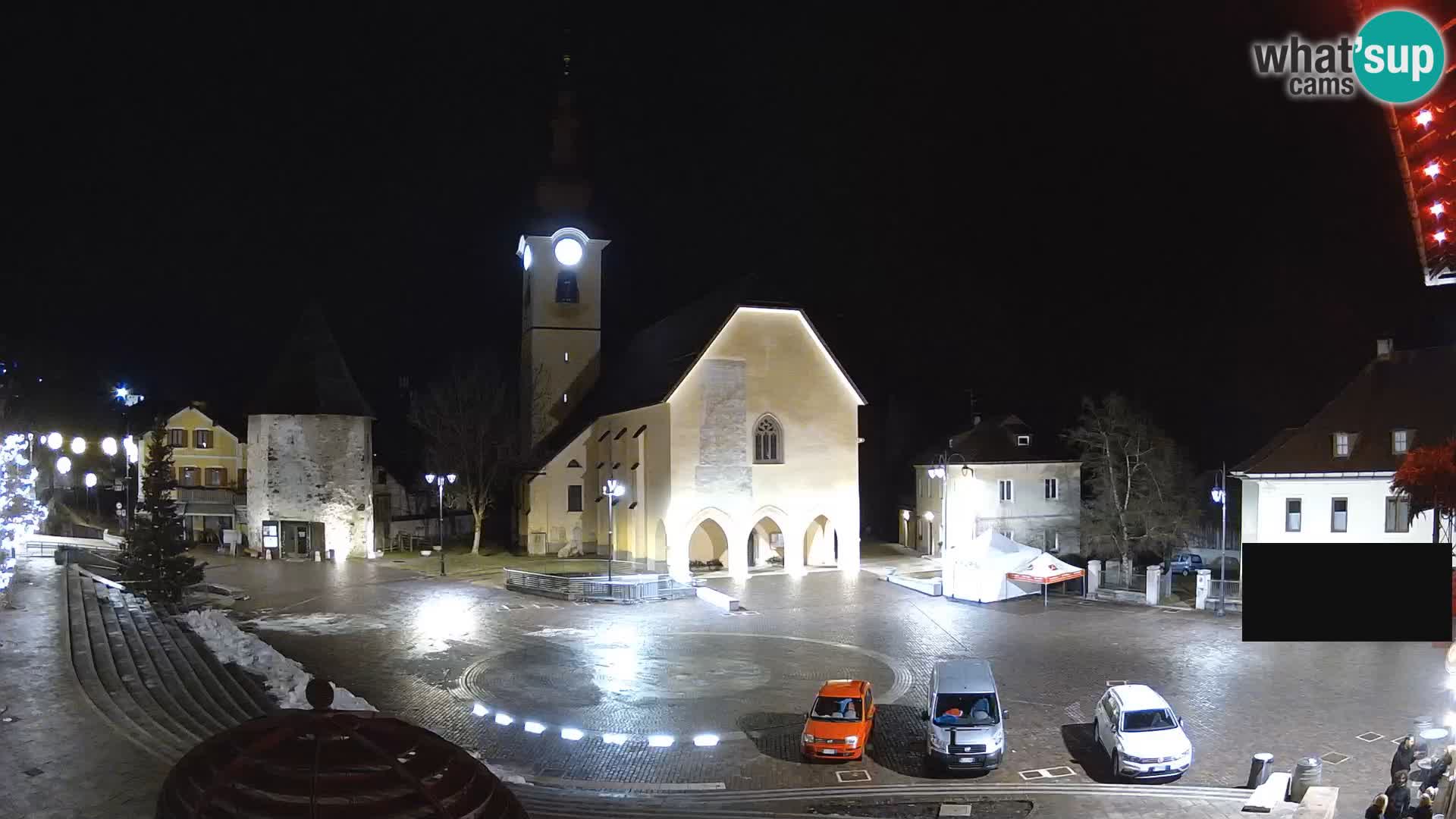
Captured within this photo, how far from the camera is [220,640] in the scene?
20.4 m

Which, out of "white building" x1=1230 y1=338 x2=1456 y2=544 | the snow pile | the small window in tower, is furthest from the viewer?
the small window in tower

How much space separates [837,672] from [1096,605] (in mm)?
11938

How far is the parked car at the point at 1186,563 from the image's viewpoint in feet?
121

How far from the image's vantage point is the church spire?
4669 centimetres

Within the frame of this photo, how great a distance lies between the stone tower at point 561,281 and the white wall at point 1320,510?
29150 millimetres

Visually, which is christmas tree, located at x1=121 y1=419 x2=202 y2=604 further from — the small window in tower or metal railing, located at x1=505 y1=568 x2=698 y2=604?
the small window in tower

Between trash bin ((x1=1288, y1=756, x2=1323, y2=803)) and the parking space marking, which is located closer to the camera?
trash bin ((x1=1288, y1=756, x2=1323, y2=803))

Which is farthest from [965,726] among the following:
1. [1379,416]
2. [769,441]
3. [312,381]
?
[312,381]

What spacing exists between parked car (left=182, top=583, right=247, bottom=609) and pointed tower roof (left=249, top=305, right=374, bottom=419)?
11825 millimetres

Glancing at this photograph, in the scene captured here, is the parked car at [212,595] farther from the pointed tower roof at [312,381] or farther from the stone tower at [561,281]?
the stone tower at [561,281]

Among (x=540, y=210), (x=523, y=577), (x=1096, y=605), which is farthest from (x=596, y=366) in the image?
(x=1096, y=605)

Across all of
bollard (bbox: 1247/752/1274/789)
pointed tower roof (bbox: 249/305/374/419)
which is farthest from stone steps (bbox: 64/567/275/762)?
pointed tower roof (bbox: 249/305/374/419)

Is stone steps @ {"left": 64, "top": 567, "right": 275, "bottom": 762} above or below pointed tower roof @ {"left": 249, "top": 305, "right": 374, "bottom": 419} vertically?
below

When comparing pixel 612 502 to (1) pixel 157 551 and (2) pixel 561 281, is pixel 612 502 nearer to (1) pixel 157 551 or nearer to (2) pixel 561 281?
(2) pixel 561 281
